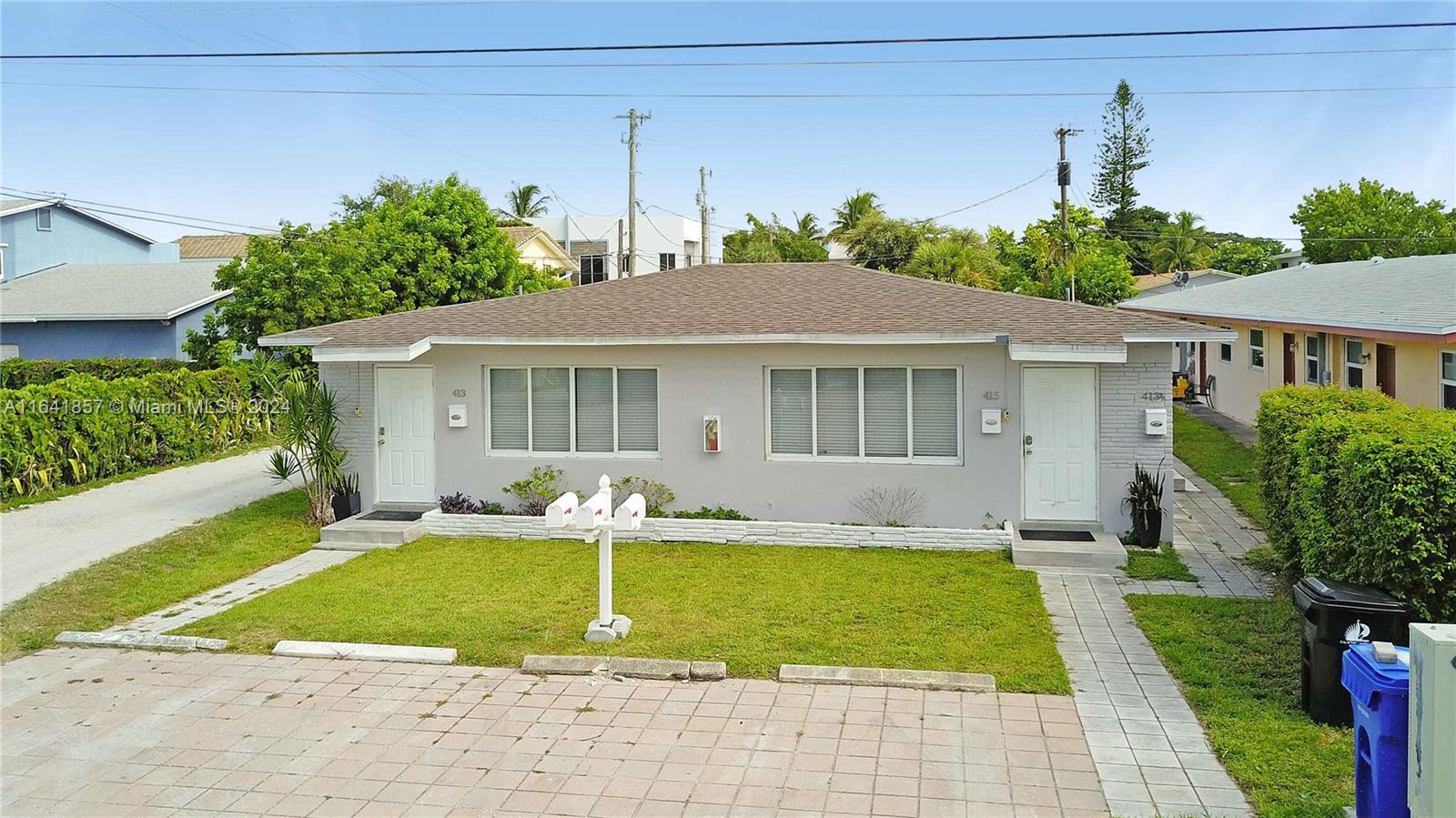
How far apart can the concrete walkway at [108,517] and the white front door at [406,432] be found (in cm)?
288

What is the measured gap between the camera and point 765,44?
12.1 m

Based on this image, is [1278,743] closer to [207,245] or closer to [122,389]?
[122,389]

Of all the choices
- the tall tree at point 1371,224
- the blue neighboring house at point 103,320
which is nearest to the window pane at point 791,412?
the blue neighboring house at point 103,320

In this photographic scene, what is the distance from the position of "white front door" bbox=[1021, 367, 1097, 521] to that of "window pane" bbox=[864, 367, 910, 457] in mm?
1437

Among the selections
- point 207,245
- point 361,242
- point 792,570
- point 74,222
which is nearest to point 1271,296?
point 792,570

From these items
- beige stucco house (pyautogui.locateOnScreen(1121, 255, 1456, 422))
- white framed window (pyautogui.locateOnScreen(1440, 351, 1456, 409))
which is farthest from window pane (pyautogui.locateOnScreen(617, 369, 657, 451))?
white framed window (pyautogui.locateOnScreen(1440, 351, 1456, 409))

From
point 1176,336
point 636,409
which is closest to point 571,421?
point 636,409

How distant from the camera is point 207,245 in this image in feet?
182

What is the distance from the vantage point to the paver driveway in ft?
19.5

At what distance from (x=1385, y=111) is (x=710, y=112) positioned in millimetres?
17033

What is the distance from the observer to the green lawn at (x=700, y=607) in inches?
334

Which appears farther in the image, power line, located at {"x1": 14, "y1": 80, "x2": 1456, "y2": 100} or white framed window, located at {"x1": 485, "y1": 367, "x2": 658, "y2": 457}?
power line, located at {"x1": 14, "y1": 80, "x2": 1456, "y2": 100}

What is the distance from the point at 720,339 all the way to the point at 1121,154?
182ft

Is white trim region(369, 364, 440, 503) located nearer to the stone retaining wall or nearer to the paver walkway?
the stone retaining wall
